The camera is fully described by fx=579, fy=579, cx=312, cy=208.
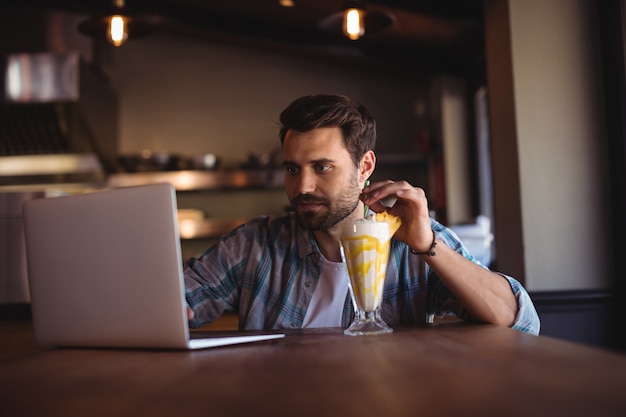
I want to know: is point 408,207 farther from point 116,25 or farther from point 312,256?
point 116,25

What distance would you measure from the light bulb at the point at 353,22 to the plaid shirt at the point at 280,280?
1.54 meters

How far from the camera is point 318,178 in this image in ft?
5.56

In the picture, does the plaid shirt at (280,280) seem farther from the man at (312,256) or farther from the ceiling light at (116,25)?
the ceiling light at (116,25)

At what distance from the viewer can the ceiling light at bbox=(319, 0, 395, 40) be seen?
300 cm

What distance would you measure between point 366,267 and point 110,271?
50 centimetres

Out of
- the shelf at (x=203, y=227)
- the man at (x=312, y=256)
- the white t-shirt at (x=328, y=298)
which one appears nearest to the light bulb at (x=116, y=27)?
the man at (x=312, y=256)

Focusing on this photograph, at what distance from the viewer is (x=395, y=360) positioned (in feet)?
2.69

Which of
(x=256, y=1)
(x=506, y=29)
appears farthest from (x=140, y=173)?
(x=506, y=29)

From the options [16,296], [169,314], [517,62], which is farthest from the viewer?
[16,296]

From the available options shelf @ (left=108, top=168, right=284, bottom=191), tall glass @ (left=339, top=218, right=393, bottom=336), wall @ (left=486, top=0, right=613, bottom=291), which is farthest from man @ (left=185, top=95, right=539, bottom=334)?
shelf @ (left=108, top=168, right=284, bottom=191)

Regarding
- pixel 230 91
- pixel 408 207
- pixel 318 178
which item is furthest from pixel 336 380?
pixel 230 91

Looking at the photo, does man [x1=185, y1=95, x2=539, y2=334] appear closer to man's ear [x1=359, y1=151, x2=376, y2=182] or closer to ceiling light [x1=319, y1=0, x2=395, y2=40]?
man's ear [x1=359, y1=151, x2=376, y2=182]

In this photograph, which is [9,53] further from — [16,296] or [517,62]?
[517,62]

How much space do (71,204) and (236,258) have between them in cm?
74
